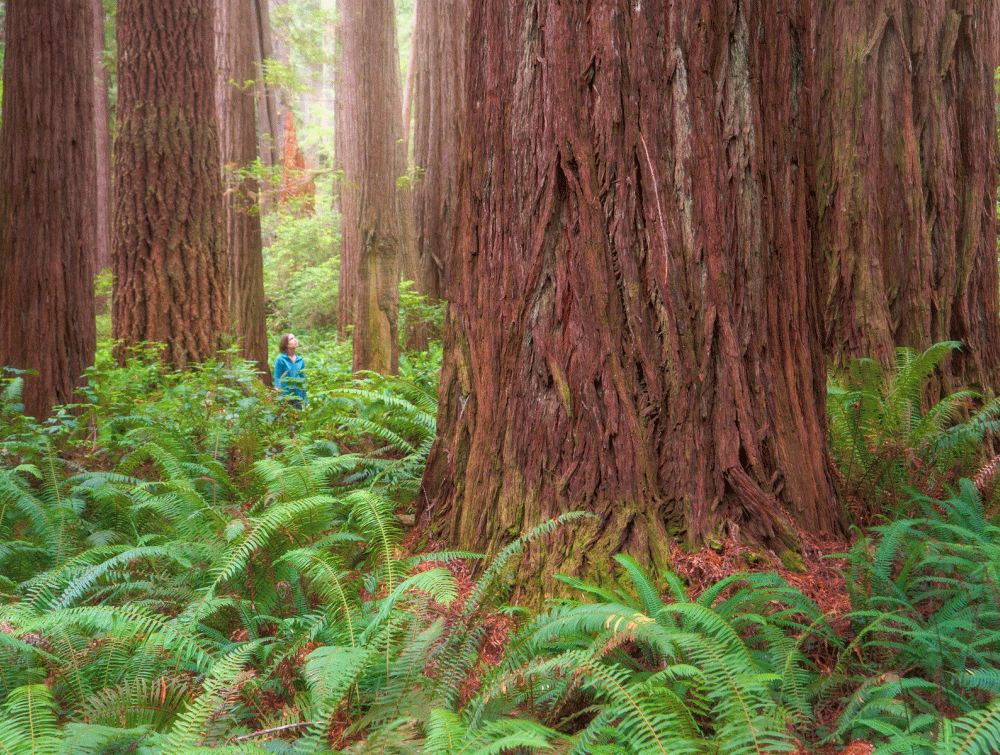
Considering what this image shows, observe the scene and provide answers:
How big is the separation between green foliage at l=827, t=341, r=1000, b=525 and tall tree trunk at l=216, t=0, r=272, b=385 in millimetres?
7533

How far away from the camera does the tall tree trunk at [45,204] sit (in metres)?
5.67

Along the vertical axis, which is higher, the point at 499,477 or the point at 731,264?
the point at 731,264

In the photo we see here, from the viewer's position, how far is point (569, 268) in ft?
8.45

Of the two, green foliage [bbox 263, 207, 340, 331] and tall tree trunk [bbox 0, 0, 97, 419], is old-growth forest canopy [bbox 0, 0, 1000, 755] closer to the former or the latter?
tall tree trunk [bbox 0, 0, 97, 419]

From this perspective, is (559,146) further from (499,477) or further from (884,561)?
(884,561)

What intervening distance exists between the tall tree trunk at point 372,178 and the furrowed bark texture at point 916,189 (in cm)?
568

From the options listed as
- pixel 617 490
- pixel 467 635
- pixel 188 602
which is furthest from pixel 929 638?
pixel 188 602

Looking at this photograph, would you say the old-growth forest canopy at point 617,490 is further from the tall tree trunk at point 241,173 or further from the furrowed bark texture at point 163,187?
the tall tree trunk at point 241,173

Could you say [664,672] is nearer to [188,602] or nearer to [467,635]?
[467,635]

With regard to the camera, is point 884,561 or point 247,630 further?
point 247,630

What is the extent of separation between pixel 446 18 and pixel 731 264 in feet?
35.3

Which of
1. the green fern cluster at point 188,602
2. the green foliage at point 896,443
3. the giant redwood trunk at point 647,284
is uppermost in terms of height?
the giant redwood trunk at point 647,284

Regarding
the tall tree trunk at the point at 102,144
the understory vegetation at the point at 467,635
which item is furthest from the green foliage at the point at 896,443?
the tall tree trunk at the point at 102,144

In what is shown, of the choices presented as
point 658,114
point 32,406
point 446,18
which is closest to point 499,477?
point 658,114
